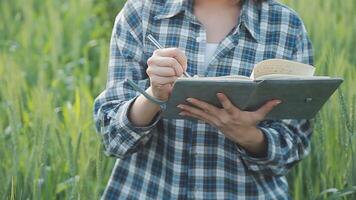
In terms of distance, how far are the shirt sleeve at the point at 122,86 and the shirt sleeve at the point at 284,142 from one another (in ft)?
0.74

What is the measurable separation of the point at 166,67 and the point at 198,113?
12 cm

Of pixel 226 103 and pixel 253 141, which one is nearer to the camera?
pixel 226 103

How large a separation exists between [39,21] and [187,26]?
1761 millimetres

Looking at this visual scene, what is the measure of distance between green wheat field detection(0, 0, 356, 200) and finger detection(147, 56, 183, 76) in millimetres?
210

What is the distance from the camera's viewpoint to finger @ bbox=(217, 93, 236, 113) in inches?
57.8

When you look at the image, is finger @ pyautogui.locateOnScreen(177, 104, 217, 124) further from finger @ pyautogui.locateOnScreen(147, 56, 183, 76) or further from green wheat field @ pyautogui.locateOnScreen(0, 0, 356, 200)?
green wheat field @ pyautogui.locateOnScreen(0, 0, 356, 200)

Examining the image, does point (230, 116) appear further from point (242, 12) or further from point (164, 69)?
point (242, 12)

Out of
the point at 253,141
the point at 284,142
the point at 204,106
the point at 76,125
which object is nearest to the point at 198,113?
the point at 204,106

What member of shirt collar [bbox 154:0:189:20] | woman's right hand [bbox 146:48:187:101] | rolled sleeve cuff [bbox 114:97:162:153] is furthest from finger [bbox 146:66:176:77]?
shirt collar [bbox 154:0:189:20]

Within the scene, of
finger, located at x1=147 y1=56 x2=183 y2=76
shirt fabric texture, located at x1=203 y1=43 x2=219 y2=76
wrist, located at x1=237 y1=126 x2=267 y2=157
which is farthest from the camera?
shirt fabric texture, located at x1=203 y1=43 x2=219 y2=76

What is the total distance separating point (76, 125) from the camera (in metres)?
2.00

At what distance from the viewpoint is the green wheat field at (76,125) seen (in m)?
1.75

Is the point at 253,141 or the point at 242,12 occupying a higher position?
the point at 242,12

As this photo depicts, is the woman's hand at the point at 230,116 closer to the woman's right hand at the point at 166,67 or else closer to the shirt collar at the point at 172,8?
the woman's right hand at the point at 166,67
